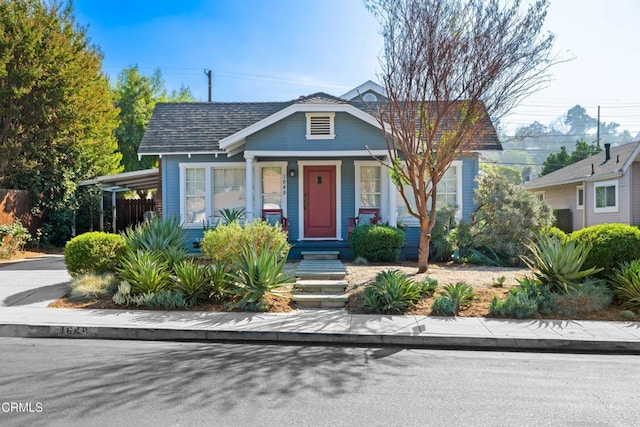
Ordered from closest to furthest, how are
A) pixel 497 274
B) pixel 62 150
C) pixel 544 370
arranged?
1. pixel 544 370
2. pixel 497 274
3. pixel 62 150

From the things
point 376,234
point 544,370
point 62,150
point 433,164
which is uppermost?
point 62,150

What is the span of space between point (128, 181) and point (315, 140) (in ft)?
30.8

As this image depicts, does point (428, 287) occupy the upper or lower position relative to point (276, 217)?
lower

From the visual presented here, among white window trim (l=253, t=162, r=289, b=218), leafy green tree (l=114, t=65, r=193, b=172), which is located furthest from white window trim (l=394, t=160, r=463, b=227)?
leafy green tree (l=114, t=65, r=193, b=172)

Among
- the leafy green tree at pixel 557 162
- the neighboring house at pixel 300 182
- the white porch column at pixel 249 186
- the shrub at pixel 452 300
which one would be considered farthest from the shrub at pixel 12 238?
the leafy green tree at pixel 557 162

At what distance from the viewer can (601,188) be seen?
2225 cm

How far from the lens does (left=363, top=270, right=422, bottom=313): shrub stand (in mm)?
8258

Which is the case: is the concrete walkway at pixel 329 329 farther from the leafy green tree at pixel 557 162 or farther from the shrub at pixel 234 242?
the leafy green tree at pixel 557 162

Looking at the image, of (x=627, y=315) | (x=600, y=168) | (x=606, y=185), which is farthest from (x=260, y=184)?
(x=600, y=168)

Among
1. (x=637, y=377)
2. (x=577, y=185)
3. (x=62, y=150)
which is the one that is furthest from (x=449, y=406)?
(x=577, y=185)

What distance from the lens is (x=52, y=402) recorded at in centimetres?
430

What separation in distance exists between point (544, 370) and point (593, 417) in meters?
1.46

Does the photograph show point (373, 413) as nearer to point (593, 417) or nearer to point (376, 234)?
point (593, 417)

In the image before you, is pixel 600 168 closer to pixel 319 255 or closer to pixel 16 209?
pixel 319 255
